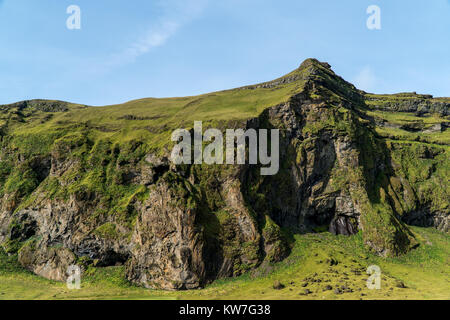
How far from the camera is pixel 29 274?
72062 mm

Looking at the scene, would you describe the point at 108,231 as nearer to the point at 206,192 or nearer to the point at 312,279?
the point at 206,192

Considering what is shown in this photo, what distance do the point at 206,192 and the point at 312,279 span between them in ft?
109

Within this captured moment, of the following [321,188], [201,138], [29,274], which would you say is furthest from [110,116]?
[321,188]

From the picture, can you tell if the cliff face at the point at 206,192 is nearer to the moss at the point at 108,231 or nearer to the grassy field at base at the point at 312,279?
the moss at the point at 108,231

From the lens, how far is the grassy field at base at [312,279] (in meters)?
54.8

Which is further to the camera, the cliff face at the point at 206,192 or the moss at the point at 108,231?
the moss at the point at 108,231

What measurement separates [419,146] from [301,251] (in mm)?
68838

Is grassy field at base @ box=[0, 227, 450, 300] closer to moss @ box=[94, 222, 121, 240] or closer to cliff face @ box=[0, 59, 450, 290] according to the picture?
cliff face @ box=[0, 59, 450, 290]

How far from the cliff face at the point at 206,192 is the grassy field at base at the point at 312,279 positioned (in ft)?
9.79

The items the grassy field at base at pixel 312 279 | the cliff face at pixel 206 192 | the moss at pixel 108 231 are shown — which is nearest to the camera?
the grassy field at base at pixel 312 279

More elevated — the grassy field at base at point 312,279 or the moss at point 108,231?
the moss at point 108,231

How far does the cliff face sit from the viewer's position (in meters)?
68.0

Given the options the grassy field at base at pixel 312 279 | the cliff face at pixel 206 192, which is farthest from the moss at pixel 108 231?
the grassy field at base at pixel 312 279

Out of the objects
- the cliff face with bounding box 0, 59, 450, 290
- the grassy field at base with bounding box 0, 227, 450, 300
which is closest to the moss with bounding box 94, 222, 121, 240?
the cliff face with bounding box 0, 59, 450, 290
